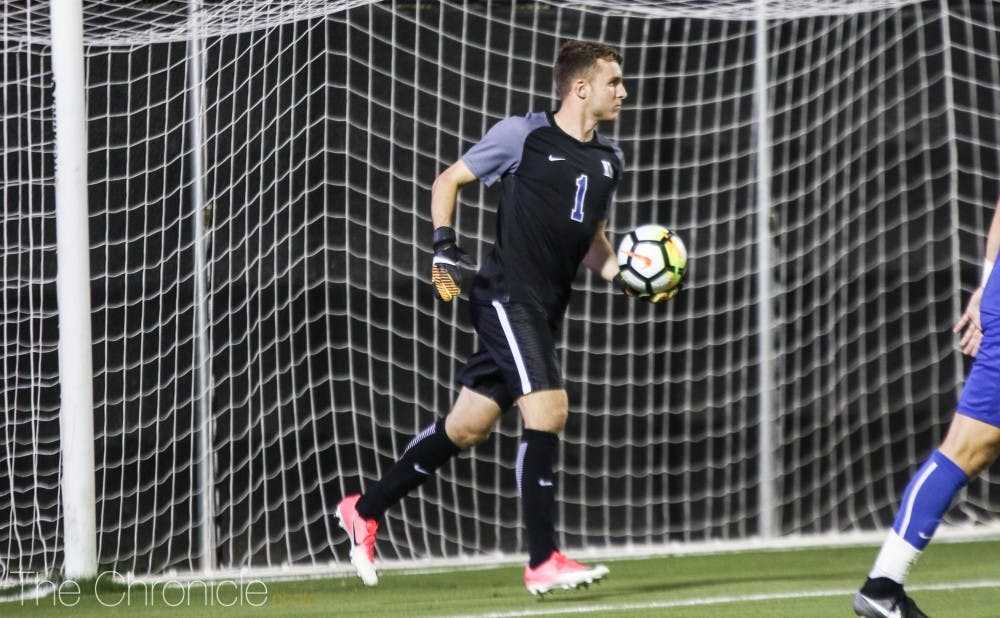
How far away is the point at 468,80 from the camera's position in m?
7.27

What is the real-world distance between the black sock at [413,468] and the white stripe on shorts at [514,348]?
0.50m

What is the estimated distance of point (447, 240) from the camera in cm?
480

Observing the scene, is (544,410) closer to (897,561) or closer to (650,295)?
(650,295)

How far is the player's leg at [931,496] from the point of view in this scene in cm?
379

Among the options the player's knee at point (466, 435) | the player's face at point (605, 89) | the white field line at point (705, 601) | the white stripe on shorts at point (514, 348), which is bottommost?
the white field line at point (705, 601)

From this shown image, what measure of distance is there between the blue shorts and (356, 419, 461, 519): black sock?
2.02 m

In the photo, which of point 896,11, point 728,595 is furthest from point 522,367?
point 896,11

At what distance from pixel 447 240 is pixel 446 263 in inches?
3.5

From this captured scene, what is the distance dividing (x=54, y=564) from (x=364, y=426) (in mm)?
1559

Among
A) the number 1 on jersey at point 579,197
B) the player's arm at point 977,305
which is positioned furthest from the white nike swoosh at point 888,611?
the number 1 on jersey at point 579,197

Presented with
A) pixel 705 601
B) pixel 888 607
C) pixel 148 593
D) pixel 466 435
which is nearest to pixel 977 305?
pixel 888 607

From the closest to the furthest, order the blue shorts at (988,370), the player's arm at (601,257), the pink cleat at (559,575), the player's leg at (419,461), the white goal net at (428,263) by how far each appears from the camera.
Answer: the blue shorts at (988,370), the pink cleat at (559,575), the player's leg at (419,461), the player's arm at (601,257), the white goal net at (428,263)

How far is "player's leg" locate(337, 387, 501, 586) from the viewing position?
5125mm

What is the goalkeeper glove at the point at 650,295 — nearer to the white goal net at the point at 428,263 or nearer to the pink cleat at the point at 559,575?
the pink cleat at the point at 559,575
